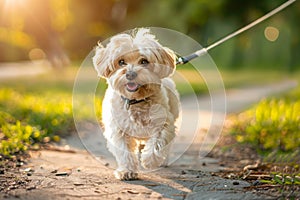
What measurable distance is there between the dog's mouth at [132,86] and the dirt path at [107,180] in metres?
0.85

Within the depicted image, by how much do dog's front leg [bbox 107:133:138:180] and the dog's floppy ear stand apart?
624 mm

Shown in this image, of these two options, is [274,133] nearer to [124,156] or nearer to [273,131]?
[273,131]

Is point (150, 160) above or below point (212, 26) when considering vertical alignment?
below

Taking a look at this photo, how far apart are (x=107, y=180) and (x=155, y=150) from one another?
1.72 feet

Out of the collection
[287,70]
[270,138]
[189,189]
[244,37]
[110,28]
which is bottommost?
[189,189]

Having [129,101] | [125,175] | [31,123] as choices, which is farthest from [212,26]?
[125,175]

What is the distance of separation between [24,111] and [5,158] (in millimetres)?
2926

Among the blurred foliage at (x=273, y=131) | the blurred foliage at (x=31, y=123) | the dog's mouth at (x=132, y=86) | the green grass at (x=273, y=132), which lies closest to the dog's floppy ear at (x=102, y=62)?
the dog's mouth at (x=132, y=86)

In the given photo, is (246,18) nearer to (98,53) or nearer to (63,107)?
(63,107)

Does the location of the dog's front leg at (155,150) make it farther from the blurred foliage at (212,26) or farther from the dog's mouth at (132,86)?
the blurred foliage at (212,26)

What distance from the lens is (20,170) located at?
15.9ft

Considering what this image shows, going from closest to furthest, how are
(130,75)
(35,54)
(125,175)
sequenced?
(130,75) < (125,175) < (35,54)

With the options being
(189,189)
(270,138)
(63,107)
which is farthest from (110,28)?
(189,189)

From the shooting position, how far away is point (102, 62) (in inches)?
186
